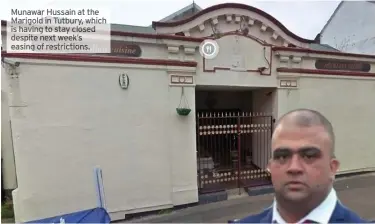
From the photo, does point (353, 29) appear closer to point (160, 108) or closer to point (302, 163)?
point (160, 108)

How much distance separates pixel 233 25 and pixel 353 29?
21.5 ft

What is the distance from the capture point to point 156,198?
5531 mm

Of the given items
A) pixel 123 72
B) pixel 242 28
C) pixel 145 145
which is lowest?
pixel 145 145

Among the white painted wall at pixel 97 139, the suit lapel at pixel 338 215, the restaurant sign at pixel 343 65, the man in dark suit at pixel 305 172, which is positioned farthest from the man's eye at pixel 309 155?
the restaurant sign at pixel 343 65

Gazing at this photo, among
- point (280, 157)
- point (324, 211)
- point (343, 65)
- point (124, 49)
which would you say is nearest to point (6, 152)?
point (124, 49)

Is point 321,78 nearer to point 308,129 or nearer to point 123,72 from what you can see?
point 123,72

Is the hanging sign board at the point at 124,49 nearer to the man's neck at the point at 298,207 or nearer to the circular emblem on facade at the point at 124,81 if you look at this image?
the circular emblem on facade at the point at 124,81

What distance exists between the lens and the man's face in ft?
3.31

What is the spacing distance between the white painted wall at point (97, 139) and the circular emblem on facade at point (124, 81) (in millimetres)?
76

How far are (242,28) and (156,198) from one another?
4.21 metres

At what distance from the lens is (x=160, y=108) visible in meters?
5.59

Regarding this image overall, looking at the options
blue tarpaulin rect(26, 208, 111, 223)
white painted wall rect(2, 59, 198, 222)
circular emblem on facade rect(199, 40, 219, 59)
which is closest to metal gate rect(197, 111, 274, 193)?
white painted wall rect(2, 59, 198, 222)

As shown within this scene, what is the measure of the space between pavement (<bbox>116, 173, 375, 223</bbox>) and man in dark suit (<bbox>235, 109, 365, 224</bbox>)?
4.39m

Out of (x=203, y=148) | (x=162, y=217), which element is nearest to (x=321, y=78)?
(x=203, y=148)
